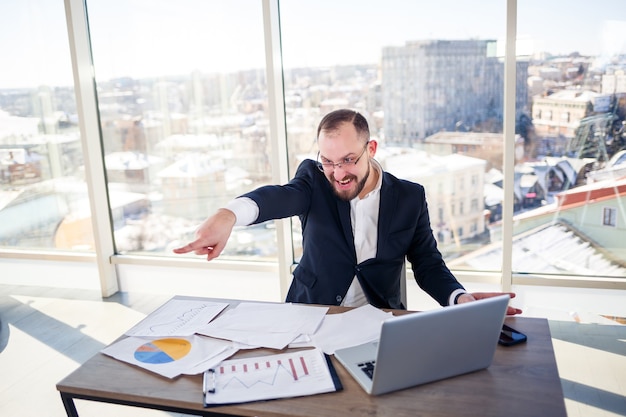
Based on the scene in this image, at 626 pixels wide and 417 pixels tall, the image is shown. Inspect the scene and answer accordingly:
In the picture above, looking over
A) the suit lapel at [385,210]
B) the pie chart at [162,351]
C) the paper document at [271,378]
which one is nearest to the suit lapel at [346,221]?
the suit lapel at [385,210]

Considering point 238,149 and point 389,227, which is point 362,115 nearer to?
point 389,227

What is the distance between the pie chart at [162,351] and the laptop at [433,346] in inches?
19.7

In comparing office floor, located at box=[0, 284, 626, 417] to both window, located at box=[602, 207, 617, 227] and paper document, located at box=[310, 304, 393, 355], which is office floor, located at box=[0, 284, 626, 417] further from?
paper document, located at box=[310, 304, 393, 355]

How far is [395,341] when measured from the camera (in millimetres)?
1326

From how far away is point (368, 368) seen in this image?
5.09 feet

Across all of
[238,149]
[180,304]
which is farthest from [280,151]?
[180,304]

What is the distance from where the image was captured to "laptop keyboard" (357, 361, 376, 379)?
1520 millimetres

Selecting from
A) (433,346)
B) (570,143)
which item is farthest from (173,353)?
(570,143)

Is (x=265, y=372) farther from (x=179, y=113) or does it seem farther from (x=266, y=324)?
(x=179, y=113)

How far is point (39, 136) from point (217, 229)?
3.64 meters

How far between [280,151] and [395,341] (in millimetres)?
2713

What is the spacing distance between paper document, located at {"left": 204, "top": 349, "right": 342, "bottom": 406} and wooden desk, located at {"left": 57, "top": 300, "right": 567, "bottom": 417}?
0.03 metres

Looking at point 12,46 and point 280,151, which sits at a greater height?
point 12,46

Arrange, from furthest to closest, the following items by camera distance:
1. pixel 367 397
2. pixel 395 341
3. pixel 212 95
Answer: pixel 212 95 < pixel 367 397 < pixel 395 341
